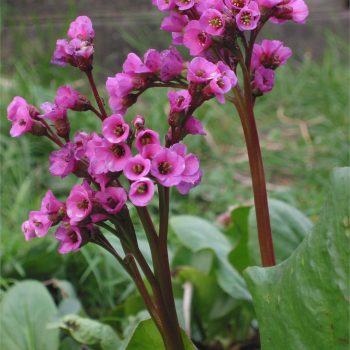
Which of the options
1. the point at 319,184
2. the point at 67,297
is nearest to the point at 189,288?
the point at 67,297

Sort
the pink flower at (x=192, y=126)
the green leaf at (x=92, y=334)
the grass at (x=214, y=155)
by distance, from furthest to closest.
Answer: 1. the grass at (x=214, y=155)
2. the green leaf at (x=92, y=334)
3. the pink flower at (x=192, y=126)

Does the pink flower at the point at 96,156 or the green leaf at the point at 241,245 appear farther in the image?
the green leaf at the point at 241,245

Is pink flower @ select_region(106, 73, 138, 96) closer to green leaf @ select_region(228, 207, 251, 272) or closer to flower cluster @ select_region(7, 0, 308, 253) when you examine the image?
flower cluster @ select_region(7, 0, 308, 253)

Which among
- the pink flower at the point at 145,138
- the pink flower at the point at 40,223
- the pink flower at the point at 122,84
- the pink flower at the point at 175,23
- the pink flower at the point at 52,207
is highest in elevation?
the pink flower at the point at 175,23

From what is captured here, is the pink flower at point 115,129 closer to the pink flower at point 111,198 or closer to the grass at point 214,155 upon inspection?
the pink flower at point 111,198

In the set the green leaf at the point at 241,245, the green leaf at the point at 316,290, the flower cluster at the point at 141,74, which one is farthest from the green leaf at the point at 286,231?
the flower cluster at the point at 141,74

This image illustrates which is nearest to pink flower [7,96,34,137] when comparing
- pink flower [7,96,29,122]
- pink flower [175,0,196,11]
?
pink flower [7,96,29,122]

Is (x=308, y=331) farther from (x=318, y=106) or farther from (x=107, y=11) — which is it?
(x=107, y=11)
